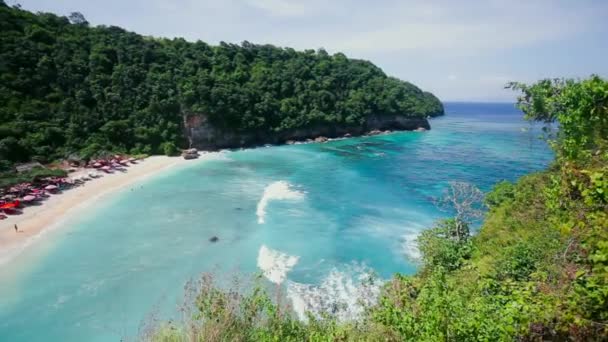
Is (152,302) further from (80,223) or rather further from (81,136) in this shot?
(81,136)

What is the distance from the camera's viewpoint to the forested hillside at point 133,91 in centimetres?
4690

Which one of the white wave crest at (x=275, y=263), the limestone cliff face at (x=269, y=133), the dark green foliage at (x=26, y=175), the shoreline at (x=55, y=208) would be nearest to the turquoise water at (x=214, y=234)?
the white wave crest at (x=275, y=263)

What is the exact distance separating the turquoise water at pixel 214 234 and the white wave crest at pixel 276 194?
113mm

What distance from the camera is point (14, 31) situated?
53.5 metres

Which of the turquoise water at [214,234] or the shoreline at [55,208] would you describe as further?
the shoreline at [55,208]

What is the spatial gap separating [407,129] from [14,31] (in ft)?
288

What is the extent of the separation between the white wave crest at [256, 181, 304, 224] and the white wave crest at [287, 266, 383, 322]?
11718mm

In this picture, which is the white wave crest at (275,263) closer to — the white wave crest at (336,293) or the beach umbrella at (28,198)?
the white wave crest at (336,293)

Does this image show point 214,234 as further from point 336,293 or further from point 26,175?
point 26,175

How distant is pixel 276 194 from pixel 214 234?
1146 cm

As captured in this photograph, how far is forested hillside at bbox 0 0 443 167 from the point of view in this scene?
4690cm

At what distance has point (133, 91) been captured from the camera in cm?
6003

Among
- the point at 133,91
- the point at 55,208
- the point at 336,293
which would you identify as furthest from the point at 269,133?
the point at 336,293

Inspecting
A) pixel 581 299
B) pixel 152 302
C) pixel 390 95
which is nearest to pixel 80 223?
pixel 152 302
